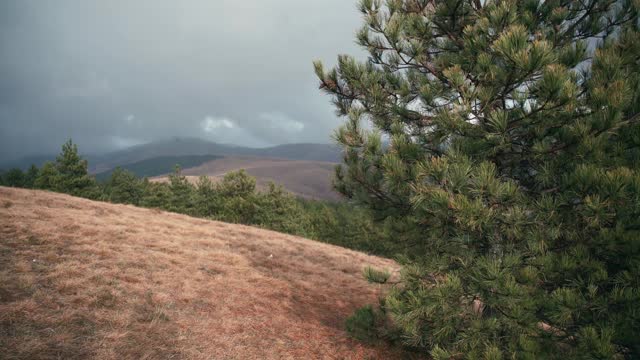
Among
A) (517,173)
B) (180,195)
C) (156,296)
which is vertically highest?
(517,173)

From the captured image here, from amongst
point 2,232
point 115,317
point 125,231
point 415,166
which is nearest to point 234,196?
point 125,231

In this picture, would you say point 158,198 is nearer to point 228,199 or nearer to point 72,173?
point 72,173

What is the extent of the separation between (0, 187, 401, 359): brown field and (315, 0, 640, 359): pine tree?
3.21 m

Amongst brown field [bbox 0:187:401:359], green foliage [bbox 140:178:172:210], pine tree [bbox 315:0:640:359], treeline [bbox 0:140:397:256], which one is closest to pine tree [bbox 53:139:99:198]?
treeline [bbox 0:140:397:256]

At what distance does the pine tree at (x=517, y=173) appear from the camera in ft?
14.9

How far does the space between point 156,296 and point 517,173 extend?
8.25 m

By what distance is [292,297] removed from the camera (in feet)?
34.2

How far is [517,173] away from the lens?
6.15 metres

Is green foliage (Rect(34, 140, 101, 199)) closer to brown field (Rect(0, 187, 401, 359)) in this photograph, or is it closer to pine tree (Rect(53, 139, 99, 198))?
pine tree (Rect(53, 139, 99, 198))

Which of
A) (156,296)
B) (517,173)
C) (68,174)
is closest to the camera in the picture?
(517,173)

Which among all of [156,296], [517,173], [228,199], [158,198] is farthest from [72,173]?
[517,173]

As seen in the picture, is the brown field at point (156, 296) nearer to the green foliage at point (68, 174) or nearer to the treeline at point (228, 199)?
the treeline at point (228, 199)

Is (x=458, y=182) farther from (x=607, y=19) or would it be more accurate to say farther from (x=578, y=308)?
(x=607, y=19)

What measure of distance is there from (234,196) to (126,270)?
28095 millimetres
